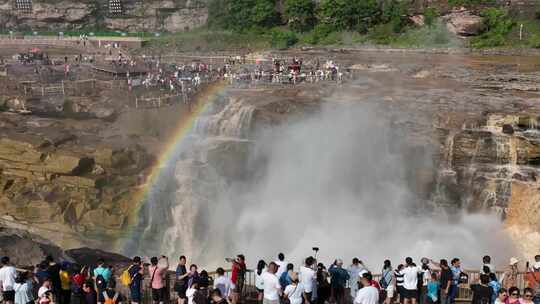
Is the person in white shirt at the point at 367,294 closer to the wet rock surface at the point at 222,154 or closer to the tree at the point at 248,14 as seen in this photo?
the wet rock surface at the point at 222,154

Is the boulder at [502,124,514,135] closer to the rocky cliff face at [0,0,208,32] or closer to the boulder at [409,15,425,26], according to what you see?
the boulder at [409,15,425,26]

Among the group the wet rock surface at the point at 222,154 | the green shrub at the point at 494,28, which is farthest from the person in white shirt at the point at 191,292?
the green shrub at the point at 494,28

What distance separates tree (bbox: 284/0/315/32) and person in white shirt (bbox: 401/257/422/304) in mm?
42287

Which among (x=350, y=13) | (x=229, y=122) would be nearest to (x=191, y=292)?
(x=229, y=122)

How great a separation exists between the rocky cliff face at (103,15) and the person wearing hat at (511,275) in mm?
53790

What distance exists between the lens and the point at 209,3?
59469 mm

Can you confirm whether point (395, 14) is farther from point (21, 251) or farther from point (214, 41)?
point (21, 251)

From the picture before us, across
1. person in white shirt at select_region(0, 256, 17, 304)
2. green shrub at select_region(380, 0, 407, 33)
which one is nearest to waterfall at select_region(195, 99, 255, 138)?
person in white shirt at select_region(0, 256, 17, 304)

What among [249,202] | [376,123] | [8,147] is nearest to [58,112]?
[8,147]

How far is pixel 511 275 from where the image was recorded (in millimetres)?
11414

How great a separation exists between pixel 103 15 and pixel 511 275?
2298 inches

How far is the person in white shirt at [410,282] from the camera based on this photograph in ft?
33.8

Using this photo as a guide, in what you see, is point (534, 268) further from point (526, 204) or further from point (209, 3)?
point (209, 3)

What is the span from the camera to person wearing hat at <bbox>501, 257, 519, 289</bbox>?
11.2 meters
